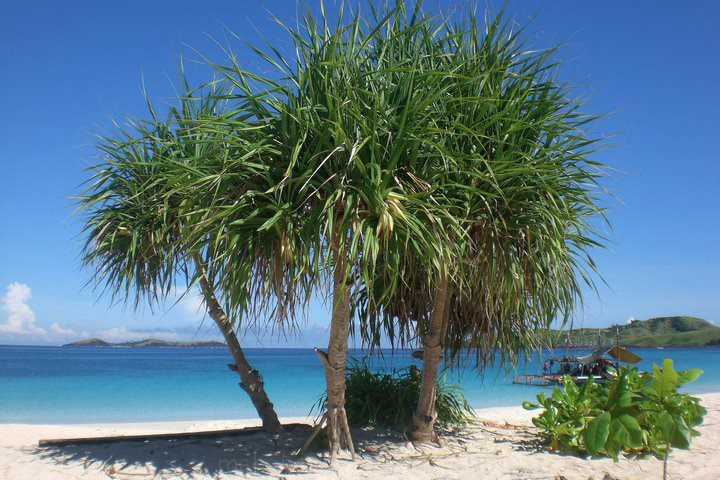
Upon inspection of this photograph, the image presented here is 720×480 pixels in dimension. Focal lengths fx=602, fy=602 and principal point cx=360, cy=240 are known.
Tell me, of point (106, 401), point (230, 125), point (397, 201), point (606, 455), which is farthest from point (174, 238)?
point (106, 401)

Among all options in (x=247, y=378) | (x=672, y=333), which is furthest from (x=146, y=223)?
(x=672, y=333)

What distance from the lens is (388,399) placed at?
6.53 m

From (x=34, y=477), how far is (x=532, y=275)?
4.47 metres

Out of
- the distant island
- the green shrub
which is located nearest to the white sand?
the green shrub

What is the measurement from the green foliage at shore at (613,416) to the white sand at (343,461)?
20 centimetres

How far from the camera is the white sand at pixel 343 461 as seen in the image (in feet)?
15.5

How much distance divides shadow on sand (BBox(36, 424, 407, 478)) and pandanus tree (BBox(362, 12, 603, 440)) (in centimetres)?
112

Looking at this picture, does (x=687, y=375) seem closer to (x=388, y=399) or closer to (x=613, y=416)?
(x=613, y=416)

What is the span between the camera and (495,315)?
20.2 ft

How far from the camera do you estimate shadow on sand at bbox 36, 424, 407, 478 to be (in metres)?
4.85

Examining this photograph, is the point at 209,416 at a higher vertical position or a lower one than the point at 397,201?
lower

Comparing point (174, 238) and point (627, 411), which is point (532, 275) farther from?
point (174, 238)

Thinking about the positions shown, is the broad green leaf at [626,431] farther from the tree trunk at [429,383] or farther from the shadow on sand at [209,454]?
the shadow on sand at [209,454]

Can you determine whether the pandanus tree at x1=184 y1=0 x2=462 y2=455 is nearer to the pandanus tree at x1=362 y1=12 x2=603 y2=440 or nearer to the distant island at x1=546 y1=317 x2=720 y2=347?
the pandanus tree at x1=362 y1=12 x2=603 y2=440
